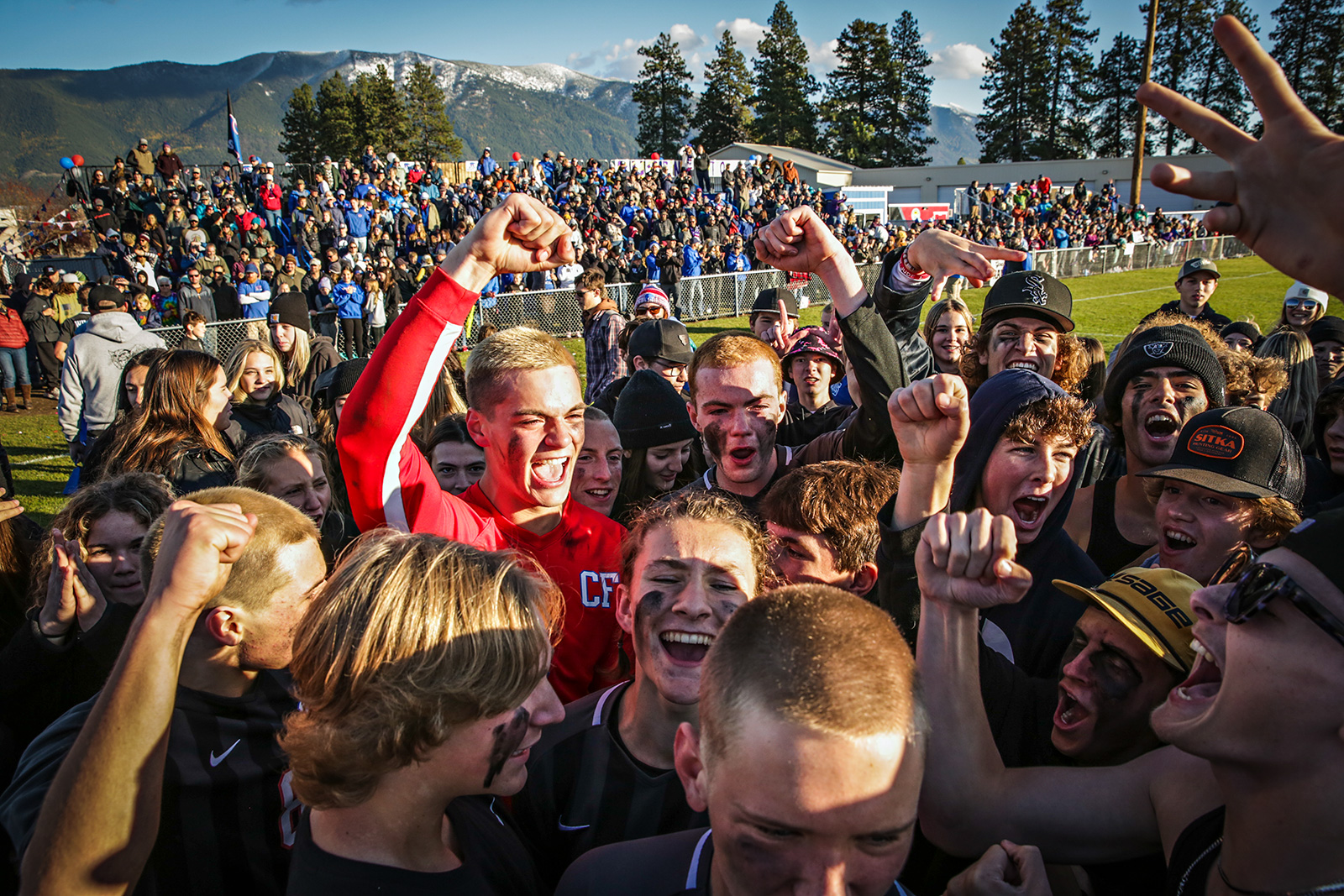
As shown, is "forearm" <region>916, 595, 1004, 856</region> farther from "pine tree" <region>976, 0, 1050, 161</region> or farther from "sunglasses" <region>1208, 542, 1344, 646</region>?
"pine tree" <region>976, 0, 1050, 161</region>

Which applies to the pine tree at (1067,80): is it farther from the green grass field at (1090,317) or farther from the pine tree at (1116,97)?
the green grass field at (1090,317)

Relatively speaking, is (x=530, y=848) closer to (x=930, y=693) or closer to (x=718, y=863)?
(x=718, y=863)

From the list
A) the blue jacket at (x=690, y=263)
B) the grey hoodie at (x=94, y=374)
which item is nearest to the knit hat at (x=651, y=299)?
Answer: the grey hoodie at (x=94, y=374)

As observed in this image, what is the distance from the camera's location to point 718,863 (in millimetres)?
1542

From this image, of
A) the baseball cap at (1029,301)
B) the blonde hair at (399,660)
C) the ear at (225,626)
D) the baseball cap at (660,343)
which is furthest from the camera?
the baseball cap at (660,343)

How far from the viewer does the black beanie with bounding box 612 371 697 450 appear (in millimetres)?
4680

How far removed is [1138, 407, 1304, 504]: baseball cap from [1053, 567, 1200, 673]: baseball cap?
98cm

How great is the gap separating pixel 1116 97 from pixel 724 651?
101228 millimetres

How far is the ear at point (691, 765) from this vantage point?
1562 mm

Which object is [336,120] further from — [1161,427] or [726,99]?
[1161,427]

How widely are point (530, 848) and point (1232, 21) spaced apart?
249 cm

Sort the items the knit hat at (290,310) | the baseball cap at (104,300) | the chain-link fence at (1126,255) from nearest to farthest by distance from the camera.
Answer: the baseball cap at (104,300) < the knit hat at (290,310) < the chain-link fence at (1126,255)

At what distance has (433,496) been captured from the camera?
2756 millimetres

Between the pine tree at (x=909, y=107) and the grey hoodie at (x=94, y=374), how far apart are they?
88930 mm
